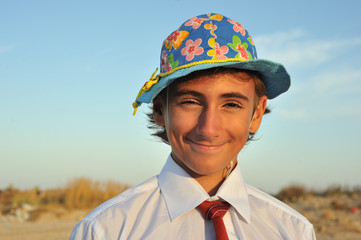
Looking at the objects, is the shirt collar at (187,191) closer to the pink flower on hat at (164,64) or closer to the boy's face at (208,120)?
the boy's face at (208,120)

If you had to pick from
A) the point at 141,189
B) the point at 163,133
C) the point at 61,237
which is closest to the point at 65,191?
the point at 61,237

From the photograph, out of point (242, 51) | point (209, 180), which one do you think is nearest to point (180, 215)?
point (209, 180)

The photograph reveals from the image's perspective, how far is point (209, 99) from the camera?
2.53 m

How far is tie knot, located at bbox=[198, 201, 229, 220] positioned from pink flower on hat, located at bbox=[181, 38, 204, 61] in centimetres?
91

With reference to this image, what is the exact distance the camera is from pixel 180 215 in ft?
8.46

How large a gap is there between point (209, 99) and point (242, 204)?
29.2 inches

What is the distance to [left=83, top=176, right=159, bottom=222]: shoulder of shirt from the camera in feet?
8.38

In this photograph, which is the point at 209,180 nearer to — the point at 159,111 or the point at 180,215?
the point at 180,215

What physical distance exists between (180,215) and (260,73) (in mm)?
1117

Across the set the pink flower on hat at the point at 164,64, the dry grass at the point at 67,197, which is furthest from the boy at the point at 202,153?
the dry grass at the point at 67,197

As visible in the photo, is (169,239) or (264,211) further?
(264,211)

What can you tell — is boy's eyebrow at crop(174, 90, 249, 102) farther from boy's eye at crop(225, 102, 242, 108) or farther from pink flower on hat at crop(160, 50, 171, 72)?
pink flower on hat at crop(160, 50, 171, 72)

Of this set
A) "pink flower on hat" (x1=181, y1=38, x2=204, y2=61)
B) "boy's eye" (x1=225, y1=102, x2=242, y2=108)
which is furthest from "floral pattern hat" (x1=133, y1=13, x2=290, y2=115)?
"boy's eye" (x1=225, y1=102, x2=242, y2=108)

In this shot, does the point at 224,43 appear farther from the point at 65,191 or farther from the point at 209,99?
the point at 65,191
